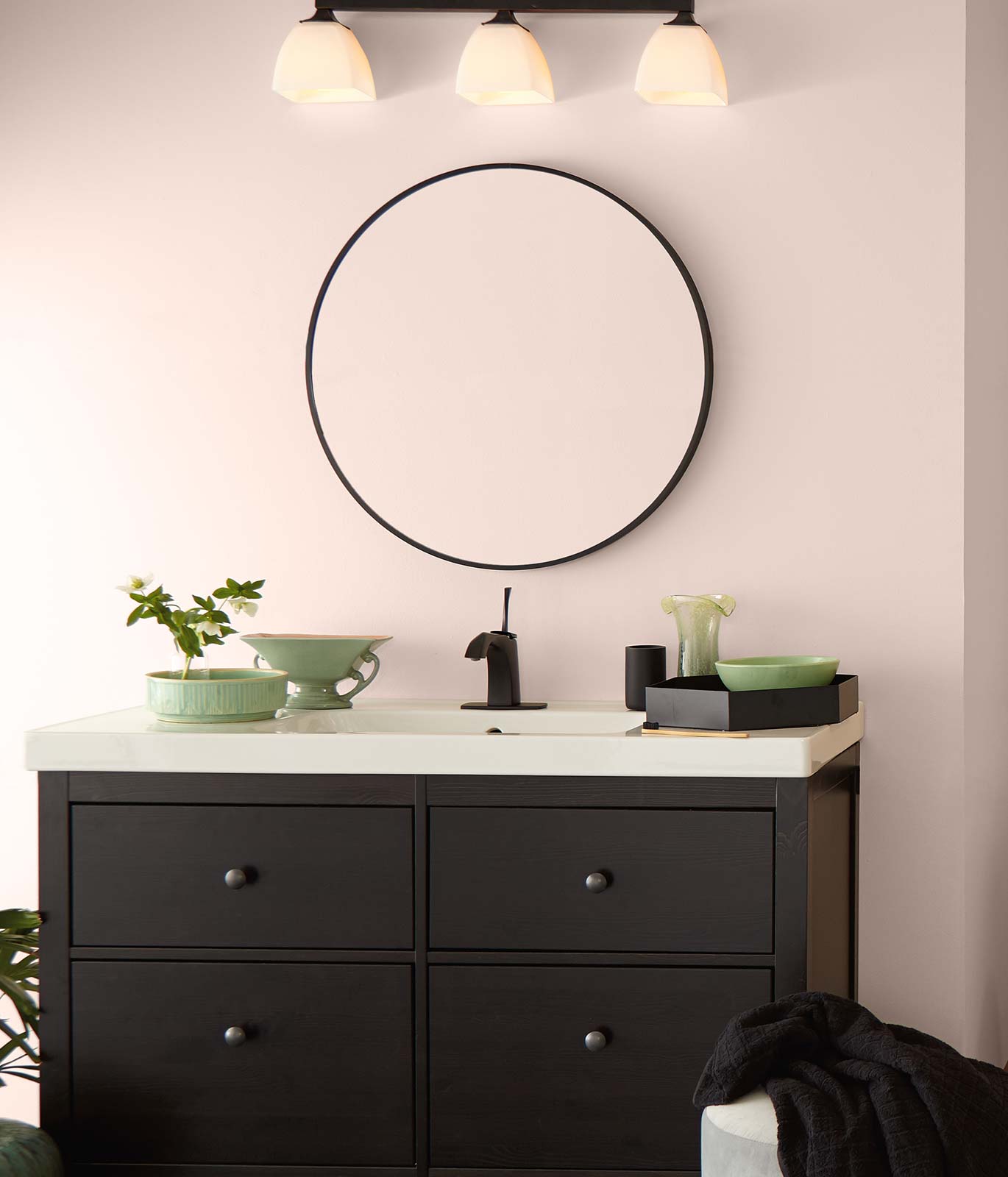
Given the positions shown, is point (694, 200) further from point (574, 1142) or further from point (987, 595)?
point (574, 1142)

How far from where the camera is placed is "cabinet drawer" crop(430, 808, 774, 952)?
1.75 m

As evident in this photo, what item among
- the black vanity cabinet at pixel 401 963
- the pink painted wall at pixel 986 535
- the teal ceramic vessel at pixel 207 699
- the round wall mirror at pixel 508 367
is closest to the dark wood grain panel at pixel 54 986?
the black vanity cabinet at pixel 401 963

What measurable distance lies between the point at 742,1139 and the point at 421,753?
0.65 meters

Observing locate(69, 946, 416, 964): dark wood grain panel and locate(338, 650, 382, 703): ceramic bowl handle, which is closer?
locate(69, 946, 416, 964): dark wood grain panel

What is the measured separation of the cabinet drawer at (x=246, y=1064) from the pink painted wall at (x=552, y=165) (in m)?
0.66

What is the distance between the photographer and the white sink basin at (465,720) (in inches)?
84.4

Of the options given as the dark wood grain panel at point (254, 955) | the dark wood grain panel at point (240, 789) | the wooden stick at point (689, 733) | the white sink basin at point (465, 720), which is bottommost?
the dark wood grain panel at point (254, 955)

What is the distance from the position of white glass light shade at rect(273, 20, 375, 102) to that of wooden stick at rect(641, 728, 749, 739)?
1.26 m

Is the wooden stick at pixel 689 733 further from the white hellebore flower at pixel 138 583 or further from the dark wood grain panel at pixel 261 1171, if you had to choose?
the white hellebore flower at pixel 138 583

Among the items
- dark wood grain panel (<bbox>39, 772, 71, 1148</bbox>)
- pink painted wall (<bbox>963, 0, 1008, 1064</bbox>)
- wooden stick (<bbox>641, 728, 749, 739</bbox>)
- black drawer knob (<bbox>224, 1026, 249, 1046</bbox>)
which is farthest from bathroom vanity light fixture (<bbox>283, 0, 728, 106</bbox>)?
black drawer knob (<bbox>224, 1026, 249, 1046</bbox>)

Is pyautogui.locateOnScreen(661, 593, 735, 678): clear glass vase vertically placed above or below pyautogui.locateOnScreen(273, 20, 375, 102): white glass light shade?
below

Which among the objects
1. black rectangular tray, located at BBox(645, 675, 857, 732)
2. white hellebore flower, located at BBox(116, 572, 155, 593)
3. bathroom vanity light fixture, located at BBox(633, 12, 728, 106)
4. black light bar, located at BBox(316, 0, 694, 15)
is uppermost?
black light bar, located at BBox(316, 0, 694, 15)

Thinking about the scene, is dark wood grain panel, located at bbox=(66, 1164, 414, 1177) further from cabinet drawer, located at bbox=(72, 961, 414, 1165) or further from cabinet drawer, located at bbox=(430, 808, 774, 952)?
cabinet drawer, located at bbox=(430, 808, 774, 952)

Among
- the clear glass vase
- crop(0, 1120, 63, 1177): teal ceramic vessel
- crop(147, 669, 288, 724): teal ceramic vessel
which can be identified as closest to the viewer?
crop(0, 1120, 63, 1177): teal ceramic vessel
